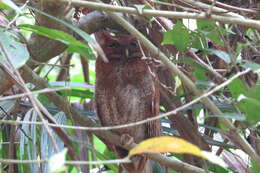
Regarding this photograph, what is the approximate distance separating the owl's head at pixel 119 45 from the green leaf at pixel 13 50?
1.07 meters

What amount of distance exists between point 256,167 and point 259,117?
300mm

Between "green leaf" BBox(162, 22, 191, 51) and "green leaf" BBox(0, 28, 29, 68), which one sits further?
"green leaf" BBox(162, 22, 191, 51)

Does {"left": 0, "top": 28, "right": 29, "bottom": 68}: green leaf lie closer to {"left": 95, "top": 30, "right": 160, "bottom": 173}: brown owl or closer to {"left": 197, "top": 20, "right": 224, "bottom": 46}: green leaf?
{"left": 197, "top": 20, "right": 224, "bottom": 46}: green leaf

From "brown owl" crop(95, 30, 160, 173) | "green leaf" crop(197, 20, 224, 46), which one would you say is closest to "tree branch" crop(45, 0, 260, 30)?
"green leaf" crop(197, 20, 224, 46)

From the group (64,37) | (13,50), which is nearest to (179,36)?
(64,37)

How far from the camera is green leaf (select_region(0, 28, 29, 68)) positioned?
1161 millimetres

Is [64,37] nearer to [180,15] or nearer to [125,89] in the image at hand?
[180,15]

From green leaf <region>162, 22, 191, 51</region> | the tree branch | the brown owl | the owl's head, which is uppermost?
the tree branch

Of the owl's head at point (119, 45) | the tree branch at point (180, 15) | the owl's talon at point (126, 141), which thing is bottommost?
the owl's talon at point (126, 141)

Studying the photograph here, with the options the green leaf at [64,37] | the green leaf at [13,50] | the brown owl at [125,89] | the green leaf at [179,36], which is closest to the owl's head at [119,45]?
the brown owl at [125,89]

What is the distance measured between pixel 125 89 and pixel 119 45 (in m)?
0.23

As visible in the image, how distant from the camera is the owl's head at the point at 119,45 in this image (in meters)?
2.40

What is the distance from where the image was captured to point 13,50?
1248mm

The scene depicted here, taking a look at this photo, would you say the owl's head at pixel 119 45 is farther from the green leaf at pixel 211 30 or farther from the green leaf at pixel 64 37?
the green leaf at pixel 64 37
